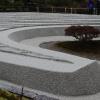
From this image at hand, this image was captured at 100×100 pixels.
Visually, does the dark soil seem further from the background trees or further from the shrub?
the background trees

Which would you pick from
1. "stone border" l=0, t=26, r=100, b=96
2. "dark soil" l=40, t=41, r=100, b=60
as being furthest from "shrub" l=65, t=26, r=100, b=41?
"stone border" l=0, t=26, r=100, b=96

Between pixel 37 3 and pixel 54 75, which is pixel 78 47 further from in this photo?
pixel 37 3

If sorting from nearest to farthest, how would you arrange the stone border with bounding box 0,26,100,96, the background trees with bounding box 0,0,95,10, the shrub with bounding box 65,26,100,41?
1. the stone border with bounding box 0,26,100,96
2. the shrub with bounding box 65,26,100,41
3. the background trees with bounding box 0,0,95,10

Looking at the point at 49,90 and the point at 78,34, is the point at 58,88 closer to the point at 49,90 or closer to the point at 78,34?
the point at 49,90

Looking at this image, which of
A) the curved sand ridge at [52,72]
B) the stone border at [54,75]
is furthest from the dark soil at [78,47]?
the stone border at [54,75]

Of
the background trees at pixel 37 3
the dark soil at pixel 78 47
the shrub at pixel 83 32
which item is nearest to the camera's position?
the dark soil at pixel 78 47

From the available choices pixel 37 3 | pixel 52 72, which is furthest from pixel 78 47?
pixel 37 3

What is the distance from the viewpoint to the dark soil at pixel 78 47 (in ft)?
48.8

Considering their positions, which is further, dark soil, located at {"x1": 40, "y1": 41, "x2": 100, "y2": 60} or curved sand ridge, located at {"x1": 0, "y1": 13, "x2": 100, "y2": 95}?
dark soil, located at {"x1": 40, "y1": 41, "x2": 100, "y2": 60}

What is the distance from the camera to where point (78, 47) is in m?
15.7

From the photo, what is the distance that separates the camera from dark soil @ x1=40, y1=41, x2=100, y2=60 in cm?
1487

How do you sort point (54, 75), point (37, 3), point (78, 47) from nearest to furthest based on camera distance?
1. point (54, 75)
2. point (78, 47)
3. point (37, 3)

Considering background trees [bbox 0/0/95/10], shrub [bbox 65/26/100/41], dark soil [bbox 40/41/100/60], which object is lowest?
background trees [bbox 0/0/95/10]

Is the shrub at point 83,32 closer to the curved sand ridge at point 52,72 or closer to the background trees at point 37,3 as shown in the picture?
the curved sand ridge at point 52,72
